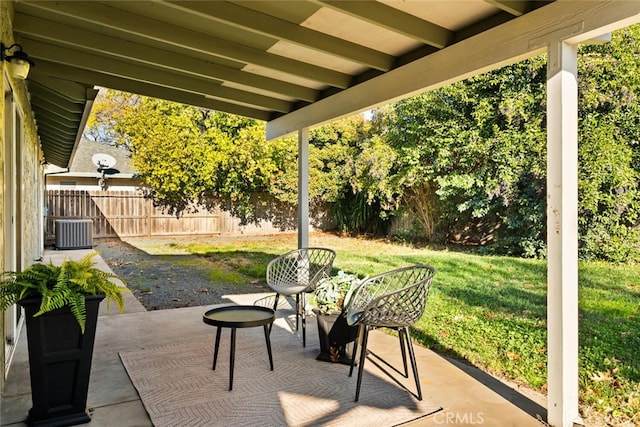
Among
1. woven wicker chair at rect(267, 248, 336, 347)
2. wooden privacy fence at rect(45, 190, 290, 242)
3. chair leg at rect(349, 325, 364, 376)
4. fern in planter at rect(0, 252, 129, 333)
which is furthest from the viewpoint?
wooden privacy fence at rect(45, 190, 290, 242)

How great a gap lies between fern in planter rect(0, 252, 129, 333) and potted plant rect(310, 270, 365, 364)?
1.55 metres

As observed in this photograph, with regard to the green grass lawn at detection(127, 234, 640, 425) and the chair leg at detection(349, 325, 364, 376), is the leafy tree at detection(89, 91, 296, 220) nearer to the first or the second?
the green grass lawn at detection(127, 234, 640, 425)

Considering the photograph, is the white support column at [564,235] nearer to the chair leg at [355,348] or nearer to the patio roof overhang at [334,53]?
the patio roof overhang at [334,53]

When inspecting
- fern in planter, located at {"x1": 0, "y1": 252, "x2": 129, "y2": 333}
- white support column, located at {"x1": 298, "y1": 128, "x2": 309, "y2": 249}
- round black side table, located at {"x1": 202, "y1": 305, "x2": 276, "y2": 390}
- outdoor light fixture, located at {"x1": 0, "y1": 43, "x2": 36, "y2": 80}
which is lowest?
round black side table, located at {"x1": 202, "y1": 305, "x2": 276, "y2": 390}

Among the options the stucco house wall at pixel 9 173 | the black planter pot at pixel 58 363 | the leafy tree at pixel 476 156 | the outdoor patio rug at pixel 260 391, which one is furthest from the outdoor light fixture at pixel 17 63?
the leafy tree at pixel 476 156

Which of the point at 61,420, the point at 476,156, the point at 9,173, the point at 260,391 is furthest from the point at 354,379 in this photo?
the point at 476,156

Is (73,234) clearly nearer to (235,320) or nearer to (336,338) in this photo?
(235,320)

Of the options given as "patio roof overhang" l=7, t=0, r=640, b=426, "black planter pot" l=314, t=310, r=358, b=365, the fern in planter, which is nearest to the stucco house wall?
"patio roof overhang" l=7, t=0, r=640, b=426

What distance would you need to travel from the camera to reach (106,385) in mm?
2973

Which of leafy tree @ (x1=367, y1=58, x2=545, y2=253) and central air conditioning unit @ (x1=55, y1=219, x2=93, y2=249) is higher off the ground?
leafy tree @ (x1=367, y1=58, x2=545, y2=253)

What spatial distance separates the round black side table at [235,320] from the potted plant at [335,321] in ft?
1.42

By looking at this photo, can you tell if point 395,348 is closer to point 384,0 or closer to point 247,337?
point 247,337

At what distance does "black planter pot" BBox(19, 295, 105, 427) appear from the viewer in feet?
7.45

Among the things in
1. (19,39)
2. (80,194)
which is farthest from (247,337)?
(80,194)
